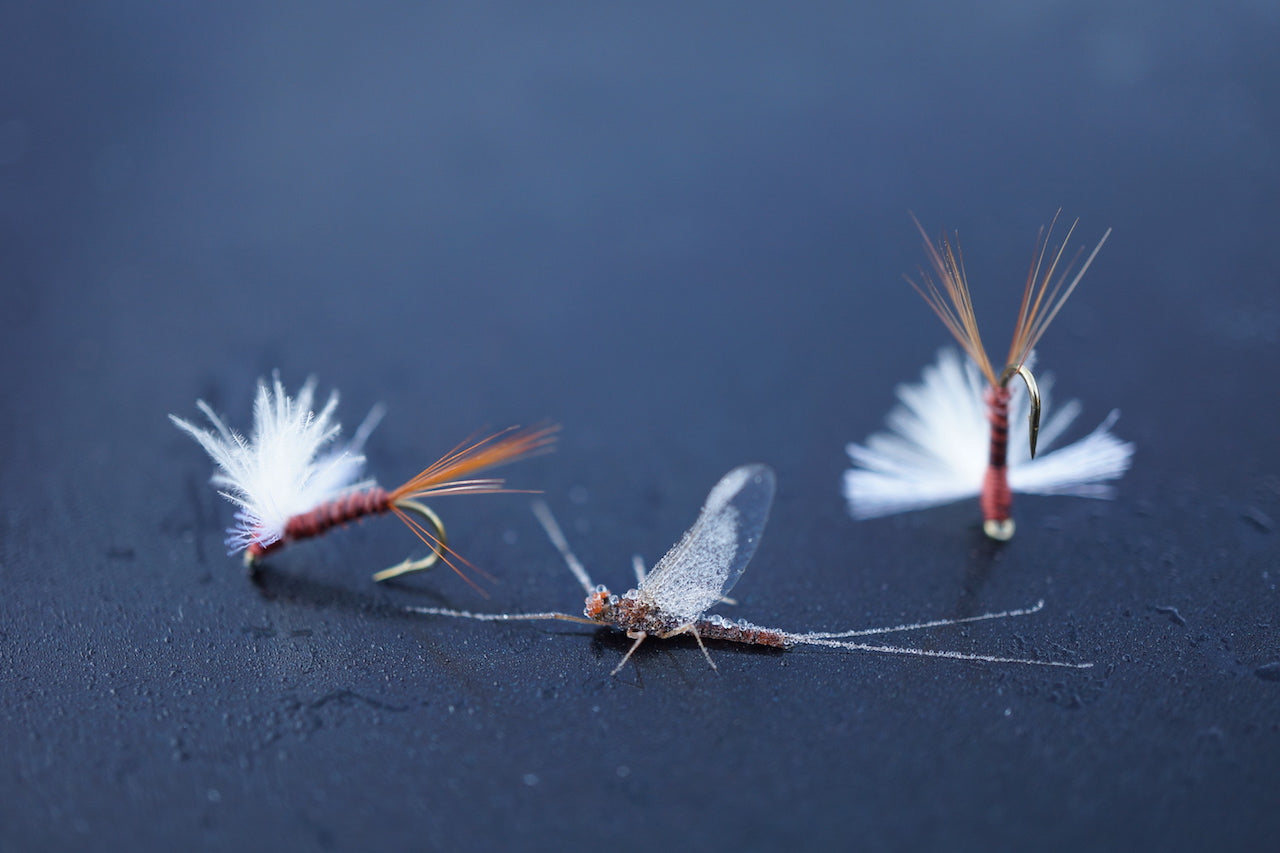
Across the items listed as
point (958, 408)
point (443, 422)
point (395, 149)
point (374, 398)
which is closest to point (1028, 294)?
point (958, 408)

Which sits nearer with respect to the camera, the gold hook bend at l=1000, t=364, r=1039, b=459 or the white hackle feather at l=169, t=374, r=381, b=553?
the gold hook bend at l=1000, t=364, r=1039, b=459

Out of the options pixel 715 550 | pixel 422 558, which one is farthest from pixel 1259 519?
pixel 422 558

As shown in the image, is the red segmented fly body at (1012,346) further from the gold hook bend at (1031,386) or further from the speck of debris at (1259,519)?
the speck of debris at (1259,519)

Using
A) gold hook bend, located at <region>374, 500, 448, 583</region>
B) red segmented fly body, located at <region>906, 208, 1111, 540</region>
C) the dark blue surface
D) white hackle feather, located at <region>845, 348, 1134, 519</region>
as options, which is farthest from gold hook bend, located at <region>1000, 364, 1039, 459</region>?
gold hook bend, located at <region>374, 500, 448, 583</region>

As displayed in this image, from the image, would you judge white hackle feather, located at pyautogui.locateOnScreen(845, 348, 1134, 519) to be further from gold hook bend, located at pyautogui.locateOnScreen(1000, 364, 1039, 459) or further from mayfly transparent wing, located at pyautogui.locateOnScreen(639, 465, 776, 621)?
mayfly transparent wing, located at pyautogui.locateOnScreen(639, 465, 776, 621)

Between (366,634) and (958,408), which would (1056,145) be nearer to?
(958,408)

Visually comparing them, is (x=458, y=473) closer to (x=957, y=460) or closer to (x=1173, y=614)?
(x=957, y=460)
